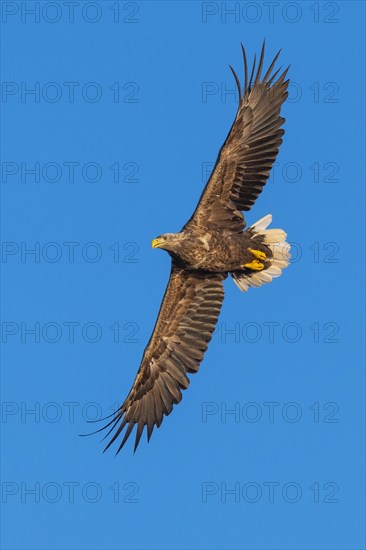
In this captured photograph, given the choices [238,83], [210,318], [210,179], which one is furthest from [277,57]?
[210,318]

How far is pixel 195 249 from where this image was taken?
677 inches

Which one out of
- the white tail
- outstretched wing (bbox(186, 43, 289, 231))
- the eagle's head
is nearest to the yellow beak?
the eagle's head

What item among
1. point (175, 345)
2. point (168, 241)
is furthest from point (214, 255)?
point (175, 345)

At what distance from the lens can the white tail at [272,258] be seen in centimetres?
1778

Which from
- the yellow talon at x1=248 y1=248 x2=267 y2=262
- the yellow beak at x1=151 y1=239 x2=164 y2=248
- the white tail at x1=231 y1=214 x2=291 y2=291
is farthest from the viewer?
the white tail at x1=231 y1=214 x2=291 y2=291

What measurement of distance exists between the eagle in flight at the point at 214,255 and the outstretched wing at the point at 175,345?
0.5 inches

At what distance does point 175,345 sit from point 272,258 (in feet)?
5.10

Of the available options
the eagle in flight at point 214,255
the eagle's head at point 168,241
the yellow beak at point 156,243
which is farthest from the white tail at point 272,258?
the yellow beak at point 156,243

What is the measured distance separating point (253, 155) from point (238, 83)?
0.84m

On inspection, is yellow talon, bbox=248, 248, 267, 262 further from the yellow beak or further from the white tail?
the yellow beak

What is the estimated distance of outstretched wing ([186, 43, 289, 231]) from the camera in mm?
17469

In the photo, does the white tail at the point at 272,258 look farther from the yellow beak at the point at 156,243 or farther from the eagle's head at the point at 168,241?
the yellow beak at the point at 156,243

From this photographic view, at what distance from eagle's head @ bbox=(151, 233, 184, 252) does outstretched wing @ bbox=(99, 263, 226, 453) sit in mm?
889

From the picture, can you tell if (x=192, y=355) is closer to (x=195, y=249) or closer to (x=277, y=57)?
(x=195, y=249)
